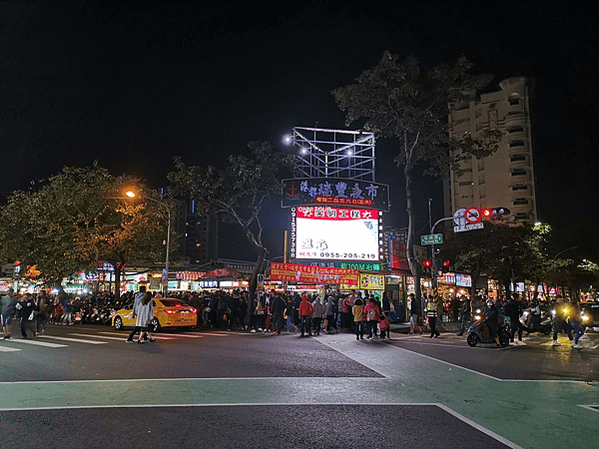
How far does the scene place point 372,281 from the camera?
26844 mm

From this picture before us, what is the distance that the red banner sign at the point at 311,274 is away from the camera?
25.8 m

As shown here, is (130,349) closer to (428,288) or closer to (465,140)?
(465,140)

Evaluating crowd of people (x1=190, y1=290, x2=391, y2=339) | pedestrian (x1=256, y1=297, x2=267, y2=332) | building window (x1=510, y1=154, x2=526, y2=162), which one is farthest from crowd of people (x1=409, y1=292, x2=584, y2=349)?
building window (x1=510, y1=154, x2=526, y2=162)

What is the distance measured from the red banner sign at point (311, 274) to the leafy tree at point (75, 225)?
955cm

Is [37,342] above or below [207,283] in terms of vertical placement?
below

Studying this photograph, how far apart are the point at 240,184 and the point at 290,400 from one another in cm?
1800

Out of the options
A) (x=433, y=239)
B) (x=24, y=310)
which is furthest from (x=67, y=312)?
(x=433, y=239)

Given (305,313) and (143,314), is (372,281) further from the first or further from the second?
(143,314)

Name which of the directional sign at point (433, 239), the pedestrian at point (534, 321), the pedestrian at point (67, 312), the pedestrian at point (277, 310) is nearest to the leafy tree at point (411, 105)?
the directional sign at point (433, 239)

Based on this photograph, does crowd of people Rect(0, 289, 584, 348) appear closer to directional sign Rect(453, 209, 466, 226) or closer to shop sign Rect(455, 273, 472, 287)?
directional sign Rect(453, 209, 466, 226)

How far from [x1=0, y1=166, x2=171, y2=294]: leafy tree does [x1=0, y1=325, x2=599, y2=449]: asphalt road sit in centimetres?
1670

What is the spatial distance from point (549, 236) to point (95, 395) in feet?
175

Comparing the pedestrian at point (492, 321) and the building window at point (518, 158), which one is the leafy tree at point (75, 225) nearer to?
the pedestrian at point (492, 321)

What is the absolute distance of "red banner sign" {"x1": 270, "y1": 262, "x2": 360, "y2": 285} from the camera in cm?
2575
